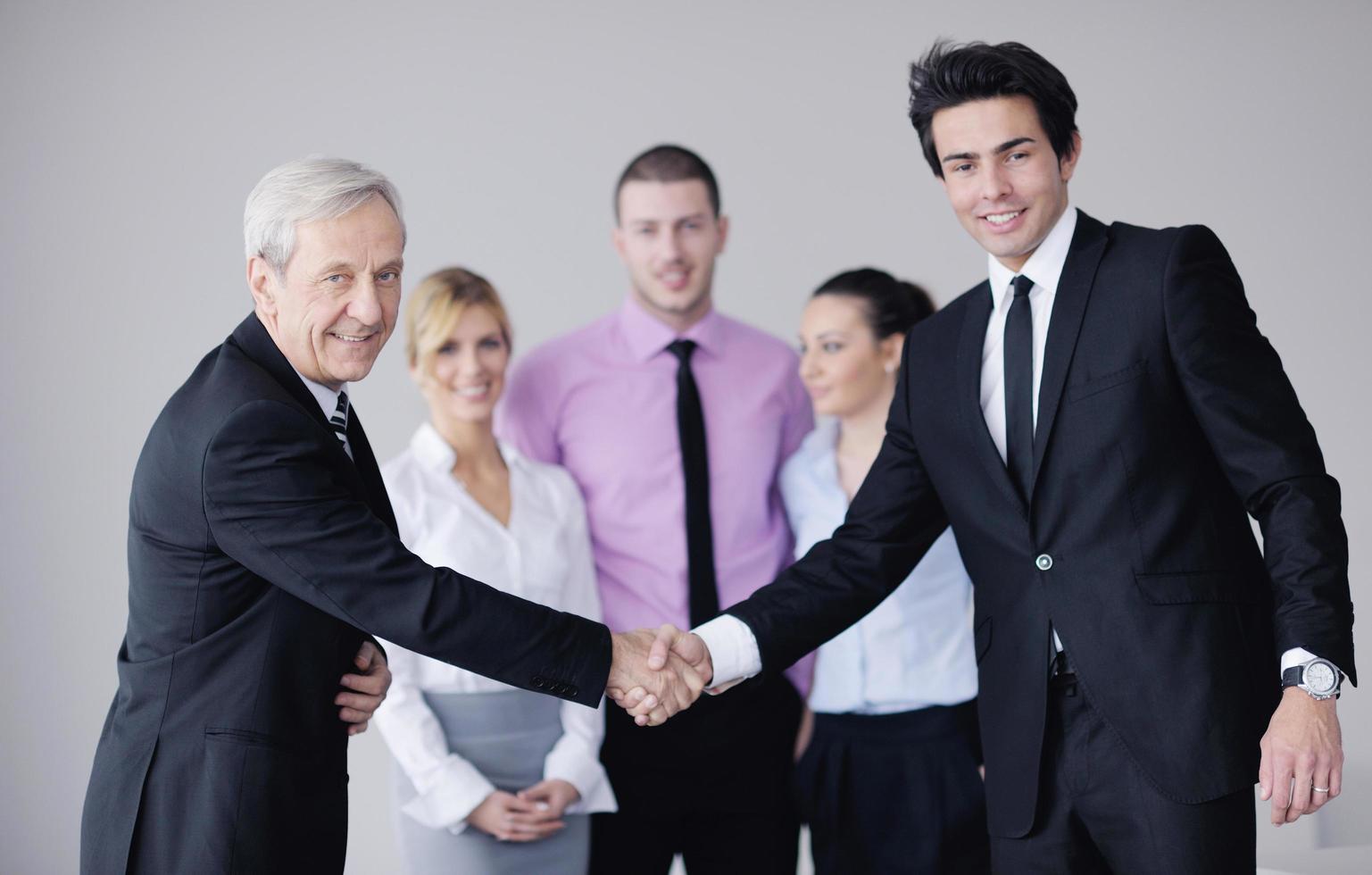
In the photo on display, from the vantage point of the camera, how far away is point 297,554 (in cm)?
179

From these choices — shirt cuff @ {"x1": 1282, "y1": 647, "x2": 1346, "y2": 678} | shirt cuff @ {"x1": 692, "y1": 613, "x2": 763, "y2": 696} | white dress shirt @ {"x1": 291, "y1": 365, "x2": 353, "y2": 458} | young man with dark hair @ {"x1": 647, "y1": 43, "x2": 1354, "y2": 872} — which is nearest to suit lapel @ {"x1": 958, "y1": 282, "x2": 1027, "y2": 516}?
young man with dark hair @ {"x1": 647, "y1": 43, "x2": 1354, "y2": 872}

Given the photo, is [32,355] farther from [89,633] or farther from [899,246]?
[899,246]

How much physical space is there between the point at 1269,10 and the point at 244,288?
379cm

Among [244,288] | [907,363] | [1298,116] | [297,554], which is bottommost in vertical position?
[297,554]

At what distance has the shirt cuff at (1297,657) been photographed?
172 cm

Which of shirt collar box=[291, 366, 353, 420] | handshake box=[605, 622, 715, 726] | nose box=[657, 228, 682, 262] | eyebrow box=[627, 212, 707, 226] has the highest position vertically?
eyebrow box=[627, 212, 707, 226]

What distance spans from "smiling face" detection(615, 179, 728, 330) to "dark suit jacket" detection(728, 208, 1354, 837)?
50.8 inches

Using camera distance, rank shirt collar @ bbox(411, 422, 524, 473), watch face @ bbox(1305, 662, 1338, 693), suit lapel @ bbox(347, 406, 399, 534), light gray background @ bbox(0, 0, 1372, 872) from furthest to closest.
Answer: light gray background @ bbox(0, 0, 1372, 872) → shirt collar @ bbox(411, 422, 524, 473) → suit lapel @ bbox(347, 406, 399, 534) → watch face @ bbox(1305, 662, 1338, 693)

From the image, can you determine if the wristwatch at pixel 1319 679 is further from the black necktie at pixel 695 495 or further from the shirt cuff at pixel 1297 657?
the black necktie at pixel 695 495

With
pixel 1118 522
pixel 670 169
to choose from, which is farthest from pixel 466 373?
pixel 1118 522

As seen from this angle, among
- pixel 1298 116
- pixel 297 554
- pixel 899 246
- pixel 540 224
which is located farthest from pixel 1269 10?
pixel 297 554

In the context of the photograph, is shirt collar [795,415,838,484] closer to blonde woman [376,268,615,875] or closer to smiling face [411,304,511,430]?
blonde woman [376,268,615,875]

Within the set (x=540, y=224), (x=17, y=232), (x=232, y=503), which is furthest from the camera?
(x=540, y=224)

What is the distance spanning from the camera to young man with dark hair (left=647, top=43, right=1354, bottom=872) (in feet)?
5.88
